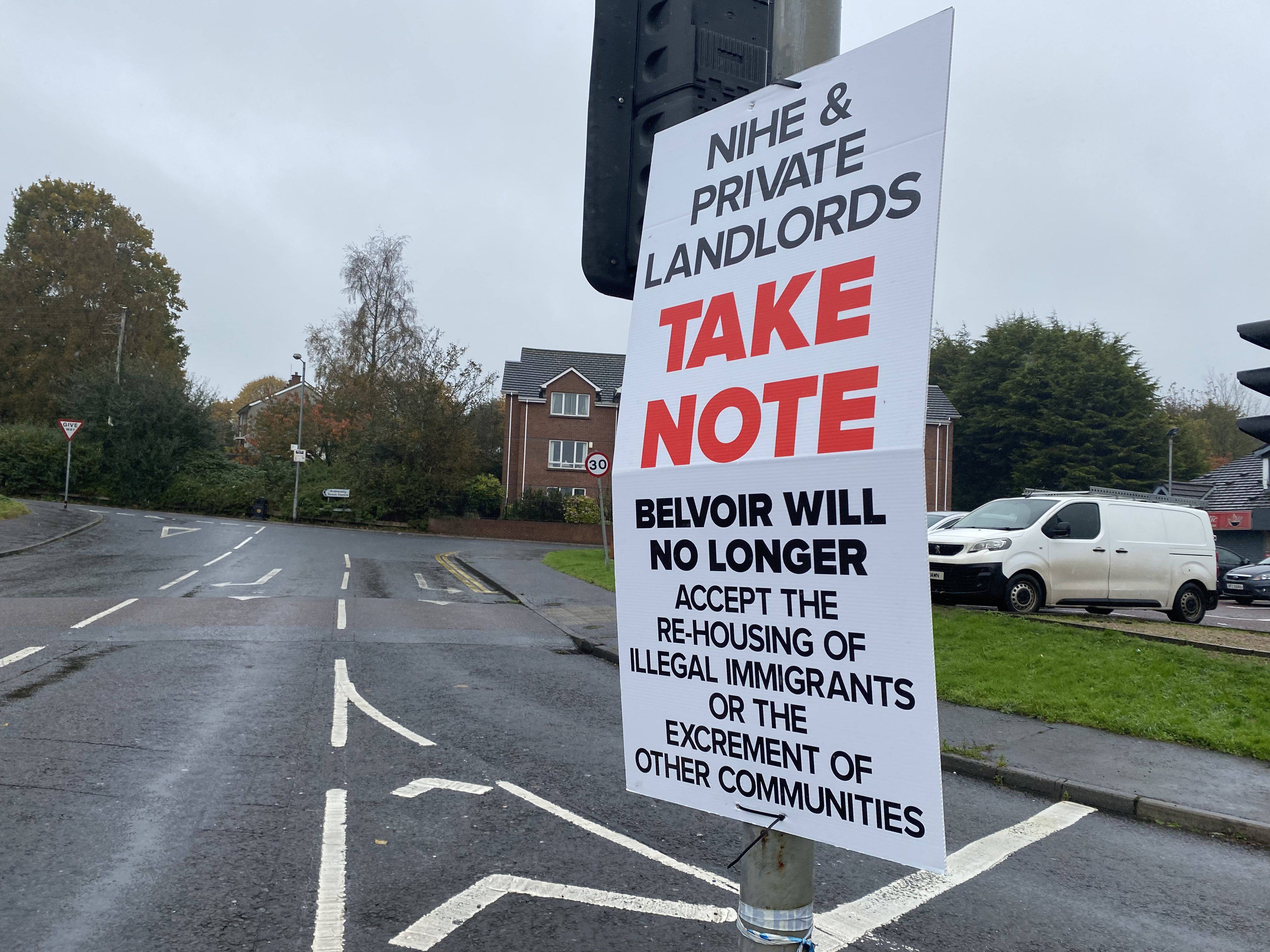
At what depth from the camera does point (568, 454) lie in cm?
4872

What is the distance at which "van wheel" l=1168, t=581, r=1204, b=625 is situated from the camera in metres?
14.0

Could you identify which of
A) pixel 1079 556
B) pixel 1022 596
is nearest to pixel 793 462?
pixel 1022 596

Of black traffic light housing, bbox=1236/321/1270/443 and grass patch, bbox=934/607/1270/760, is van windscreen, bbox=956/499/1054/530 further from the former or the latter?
black traffic light housing, bbox=1236/321/1270/443

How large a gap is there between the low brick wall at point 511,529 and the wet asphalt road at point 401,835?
29.6 meters

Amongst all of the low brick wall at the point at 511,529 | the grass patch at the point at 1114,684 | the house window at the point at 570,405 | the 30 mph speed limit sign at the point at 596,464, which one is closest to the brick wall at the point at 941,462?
the house window at the point at 570,405

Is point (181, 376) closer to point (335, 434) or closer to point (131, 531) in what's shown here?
point (335, 434)

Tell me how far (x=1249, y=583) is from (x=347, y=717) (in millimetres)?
24433

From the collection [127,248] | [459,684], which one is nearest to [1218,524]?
[459,684]

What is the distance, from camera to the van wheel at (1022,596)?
12.6 m

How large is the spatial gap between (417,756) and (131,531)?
2719 centimetres

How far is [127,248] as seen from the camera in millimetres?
56750

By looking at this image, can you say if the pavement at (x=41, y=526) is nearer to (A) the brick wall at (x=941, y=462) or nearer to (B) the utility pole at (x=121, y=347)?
(B) the utility pole at (x=121, y=347)

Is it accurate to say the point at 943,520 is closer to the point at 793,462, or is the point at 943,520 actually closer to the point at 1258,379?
the point at 1258,379

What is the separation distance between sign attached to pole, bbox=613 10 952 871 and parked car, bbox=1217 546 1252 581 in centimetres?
2819
